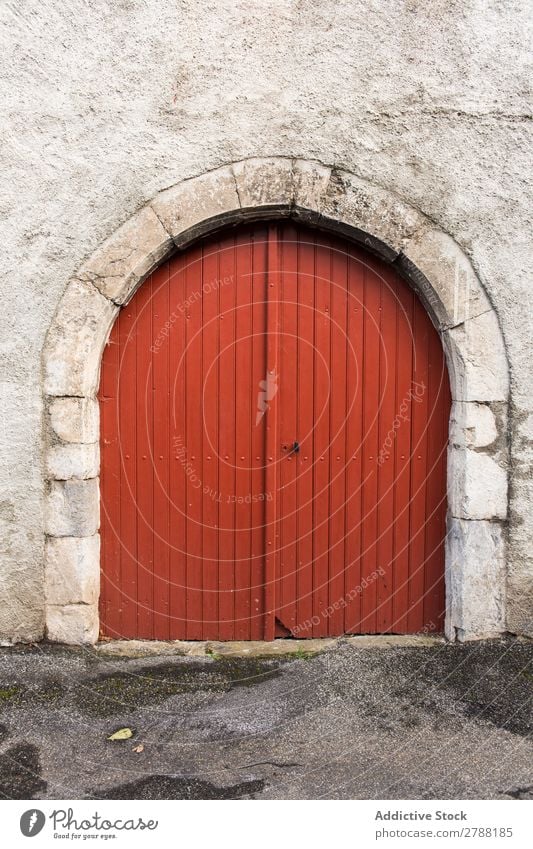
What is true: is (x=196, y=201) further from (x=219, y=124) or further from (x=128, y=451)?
(x=128, y=451)

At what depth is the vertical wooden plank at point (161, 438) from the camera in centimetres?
401

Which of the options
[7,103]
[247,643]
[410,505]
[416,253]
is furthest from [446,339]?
[7,103]

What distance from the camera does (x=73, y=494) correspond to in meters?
3.81

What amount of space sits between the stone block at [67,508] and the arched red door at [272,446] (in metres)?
0.23

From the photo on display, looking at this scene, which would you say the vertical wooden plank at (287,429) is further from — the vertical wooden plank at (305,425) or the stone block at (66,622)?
the stone block at (66,622)

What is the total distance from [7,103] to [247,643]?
3161 mm

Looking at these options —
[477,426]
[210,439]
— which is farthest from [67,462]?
[477,426]

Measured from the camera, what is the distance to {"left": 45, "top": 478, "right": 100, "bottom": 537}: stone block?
12.5 feet

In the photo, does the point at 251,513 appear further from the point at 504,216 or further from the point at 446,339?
the point at 504,216

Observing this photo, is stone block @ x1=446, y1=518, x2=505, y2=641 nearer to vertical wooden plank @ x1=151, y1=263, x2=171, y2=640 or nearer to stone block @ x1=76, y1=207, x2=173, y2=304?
vertical wooden plank @ x1=151, y1=263, x2=171, y2=640

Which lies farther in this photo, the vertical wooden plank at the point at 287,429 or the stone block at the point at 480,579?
the vertical wooden plank at the point at 287,429
